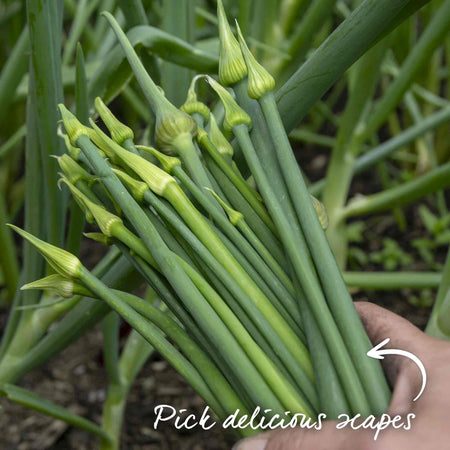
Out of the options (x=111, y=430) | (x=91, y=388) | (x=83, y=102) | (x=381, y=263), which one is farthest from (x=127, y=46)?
(x=381, y=263)

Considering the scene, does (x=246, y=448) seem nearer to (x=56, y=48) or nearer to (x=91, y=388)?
(x=56, y=48)

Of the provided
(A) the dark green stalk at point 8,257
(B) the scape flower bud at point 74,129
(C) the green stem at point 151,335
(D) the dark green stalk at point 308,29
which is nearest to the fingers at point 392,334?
(C) the green stem at point 151,335

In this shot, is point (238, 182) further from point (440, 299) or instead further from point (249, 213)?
point (440, 299)

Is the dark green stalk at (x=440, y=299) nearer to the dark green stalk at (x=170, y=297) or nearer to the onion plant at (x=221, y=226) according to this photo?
the onion plant at (x=221, y=226)

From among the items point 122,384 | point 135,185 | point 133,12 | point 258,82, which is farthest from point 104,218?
point 122,384

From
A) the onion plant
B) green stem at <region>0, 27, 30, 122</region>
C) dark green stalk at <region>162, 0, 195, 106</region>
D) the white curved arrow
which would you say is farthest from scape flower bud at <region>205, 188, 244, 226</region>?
green stem at <region>0, 27, 30, 122</region>

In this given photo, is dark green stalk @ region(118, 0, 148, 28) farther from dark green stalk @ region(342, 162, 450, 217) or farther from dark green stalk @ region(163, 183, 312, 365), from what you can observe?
dark green stalk @ region(342, 162, 450, 217)

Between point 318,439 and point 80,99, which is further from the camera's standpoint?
point 80,99
